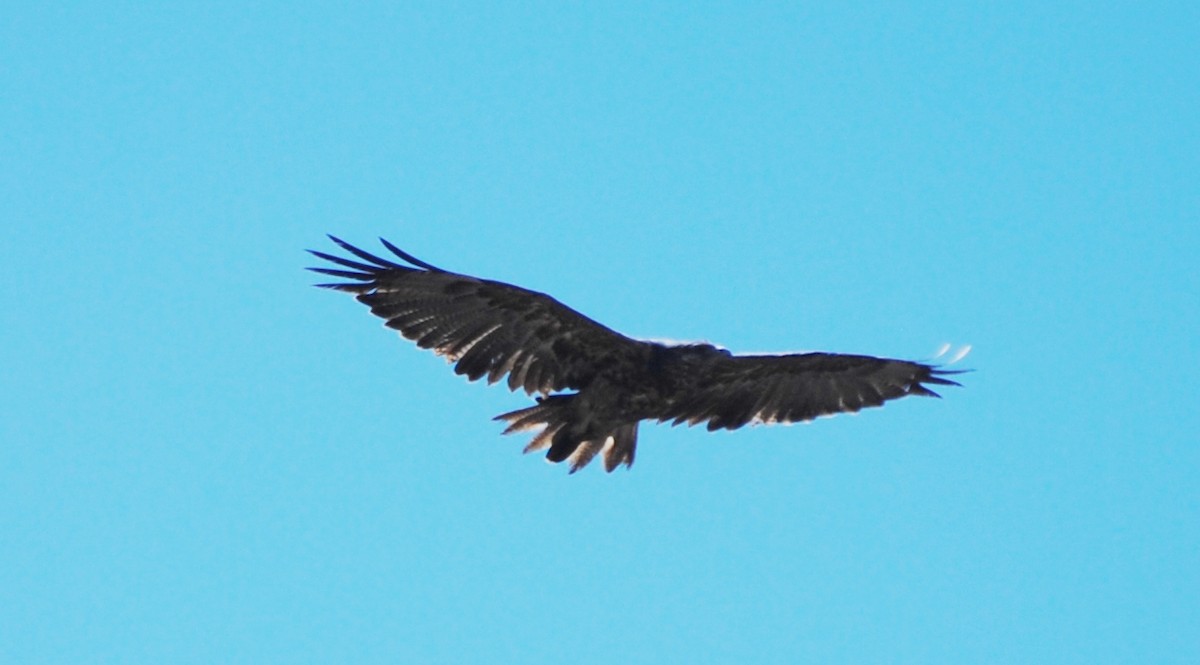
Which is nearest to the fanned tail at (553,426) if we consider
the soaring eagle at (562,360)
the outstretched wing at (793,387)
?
the soaring eagle at (562,360)

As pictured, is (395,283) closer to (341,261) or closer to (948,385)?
(341,261)

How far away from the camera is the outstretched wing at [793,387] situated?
13336 millimetres

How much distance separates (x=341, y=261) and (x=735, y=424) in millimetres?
3019

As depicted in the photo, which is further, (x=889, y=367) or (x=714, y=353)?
(x=889, y=367)

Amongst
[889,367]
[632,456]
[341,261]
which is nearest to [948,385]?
[889,367]

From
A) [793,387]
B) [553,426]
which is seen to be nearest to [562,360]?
[553,426]

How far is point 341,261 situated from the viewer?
13.0 metres

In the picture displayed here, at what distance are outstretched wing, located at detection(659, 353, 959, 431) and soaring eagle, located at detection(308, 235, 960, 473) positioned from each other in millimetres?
13

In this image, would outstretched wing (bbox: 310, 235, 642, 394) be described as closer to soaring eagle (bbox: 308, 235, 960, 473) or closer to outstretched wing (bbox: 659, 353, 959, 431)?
soaring eagle (bbox: 308, 235, 960, 473)

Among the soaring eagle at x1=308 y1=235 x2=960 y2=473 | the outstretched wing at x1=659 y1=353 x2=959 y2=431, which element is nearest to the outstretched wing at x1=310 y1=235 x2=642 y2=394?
the soaring eagle at x1=308 y1=235 x2=960 y2=473

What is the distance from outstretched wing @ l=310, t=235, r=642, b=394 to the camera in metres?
13.0

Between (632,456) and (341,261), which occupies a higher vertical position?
(341,261)

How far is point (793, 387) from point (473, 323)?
2414 mm

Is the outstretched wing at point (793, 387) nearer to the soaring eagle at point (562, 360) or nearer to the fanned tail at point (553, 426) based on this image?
the soaring eagle at point (562, 360)
